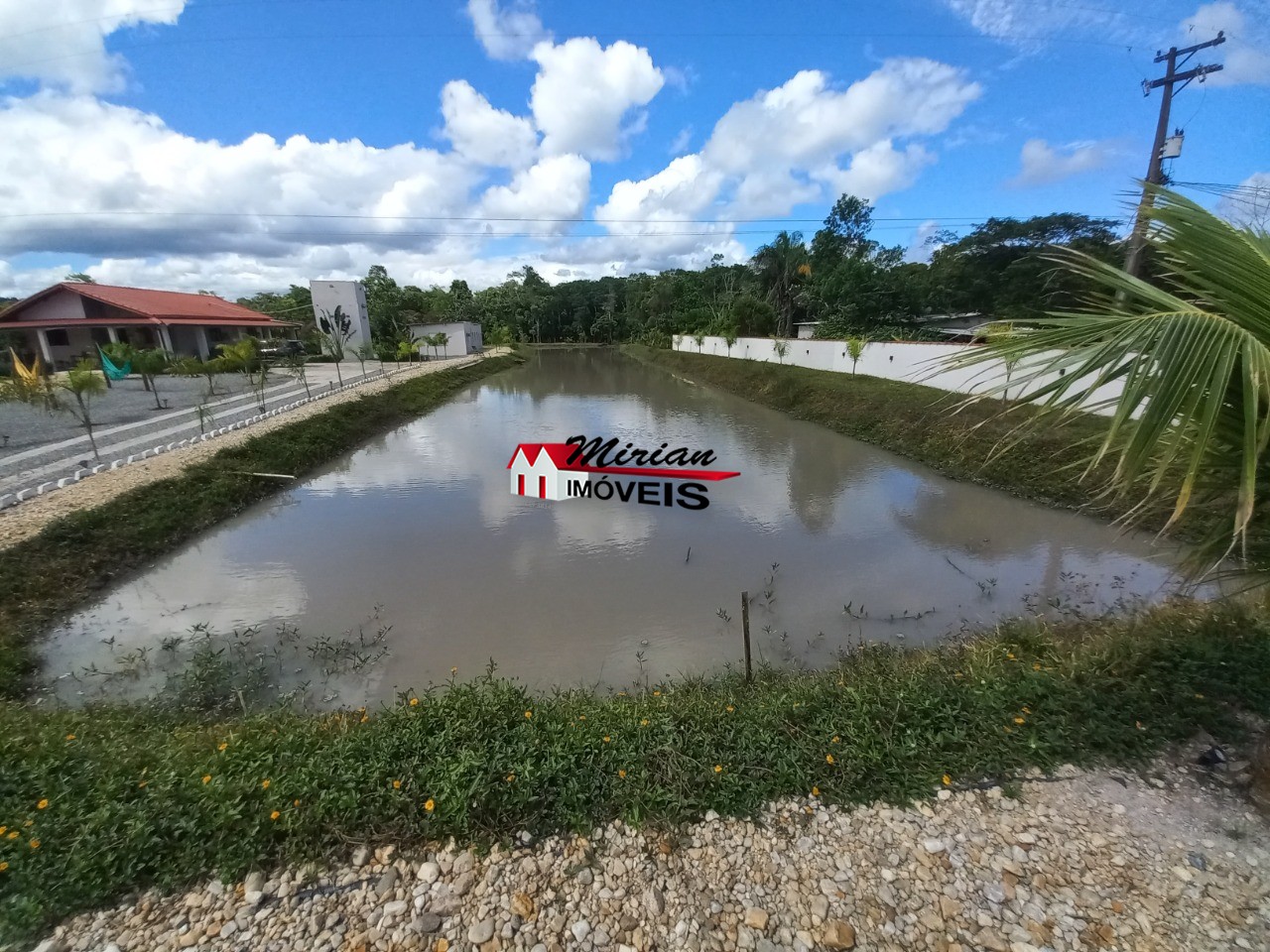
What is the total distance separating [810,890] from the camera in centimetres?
223

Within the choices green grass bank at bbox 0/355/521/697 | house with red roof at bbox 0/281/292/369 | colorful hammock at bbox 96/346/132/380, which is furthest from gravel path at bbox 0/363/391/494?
house with red roof at bbox 0/281/292/369

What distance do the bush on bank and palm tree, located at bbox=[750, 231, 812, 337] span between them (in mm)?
29308

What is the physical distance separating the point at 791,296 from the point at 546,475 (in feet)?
85.3

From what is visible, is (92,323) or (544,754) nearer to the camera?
(544,754)

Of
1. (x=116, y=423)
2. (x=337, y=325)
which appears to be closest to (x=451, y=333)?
(x=337, y=325)

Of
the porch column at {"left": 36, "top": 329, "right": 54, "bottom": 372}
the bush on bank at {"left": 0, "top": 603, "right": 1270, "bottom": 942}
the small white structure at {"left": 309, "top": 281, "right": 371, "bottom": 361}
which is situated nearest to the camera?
the bush on bank at {"left": 0, "top": 603, "right": 1270, "bottom": 942}

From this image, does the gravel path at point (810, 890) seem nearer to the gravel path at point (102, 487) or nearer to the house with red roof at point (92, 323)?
the gravel path at point (102, 487)

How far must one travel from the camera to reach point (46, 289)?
71.3 ft

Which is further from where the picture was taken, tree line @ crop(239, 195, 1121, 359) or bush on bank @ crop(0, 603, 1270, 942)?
tree line @ crop(239, 195, 1121, 359)

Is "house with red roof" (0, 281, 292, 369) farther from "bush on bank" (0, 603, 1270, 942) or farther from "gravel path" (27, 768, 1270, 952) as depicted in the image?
"gravel path" (27, 768, 1270, 952)

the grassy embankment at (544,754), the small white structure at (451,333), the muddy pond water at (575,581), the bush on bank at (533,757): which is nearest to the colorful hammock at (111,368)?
the muddy pond water at (575,581)

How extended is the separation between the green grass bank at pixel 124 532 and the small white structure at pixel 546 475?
15.0 feet

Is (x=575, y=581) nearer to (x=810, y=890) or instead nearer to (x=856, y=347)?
(x=810, y=890)

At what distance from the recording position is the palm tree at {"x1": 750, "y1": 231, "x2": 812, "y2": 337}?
98.0ft
